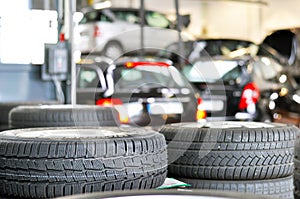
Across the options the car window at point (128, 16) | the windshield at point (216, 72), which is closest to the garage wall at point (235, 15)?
the car window at point (128, 16)

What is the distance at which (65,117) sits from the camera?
2.93 metres

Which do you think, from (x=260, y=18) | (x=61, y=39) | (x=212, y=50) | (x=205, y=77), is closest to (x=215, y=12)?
(x=260, y=18)

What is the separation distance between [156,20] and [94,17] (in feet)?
4.58

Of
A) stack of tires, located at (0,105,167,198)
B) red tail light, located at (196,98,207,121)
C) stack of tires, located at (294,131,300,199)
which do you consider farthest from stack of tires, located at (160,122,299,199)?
red tail light, located at (196,98,207,121)

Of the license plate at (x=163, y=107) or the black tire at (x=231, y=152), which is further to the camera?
the license plate at (x=163, y=107)

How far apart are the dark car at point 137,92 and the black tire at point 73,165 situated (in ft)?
14.3

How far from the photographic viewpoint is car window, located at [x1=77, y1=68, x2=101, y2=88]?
309 inches

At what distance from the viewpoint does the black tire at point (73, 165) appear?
1.80 m

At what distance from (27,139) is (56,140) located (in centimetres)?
10

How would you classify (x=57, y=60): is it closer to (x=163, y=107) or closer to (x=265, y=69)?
(x=163, y=107)

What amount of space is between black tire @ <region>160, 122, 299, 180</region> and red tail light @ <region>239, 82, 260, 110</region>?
6416 mm

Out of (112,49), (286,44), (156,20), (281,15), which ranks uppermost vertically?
(281,15)

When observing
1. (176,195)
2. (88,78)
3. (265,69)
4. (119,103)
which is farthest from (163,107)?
(176,195)

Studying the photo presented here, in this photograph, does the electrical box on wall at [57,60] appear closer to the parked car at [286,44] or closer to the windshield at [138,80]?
the windshield at [138,80]
